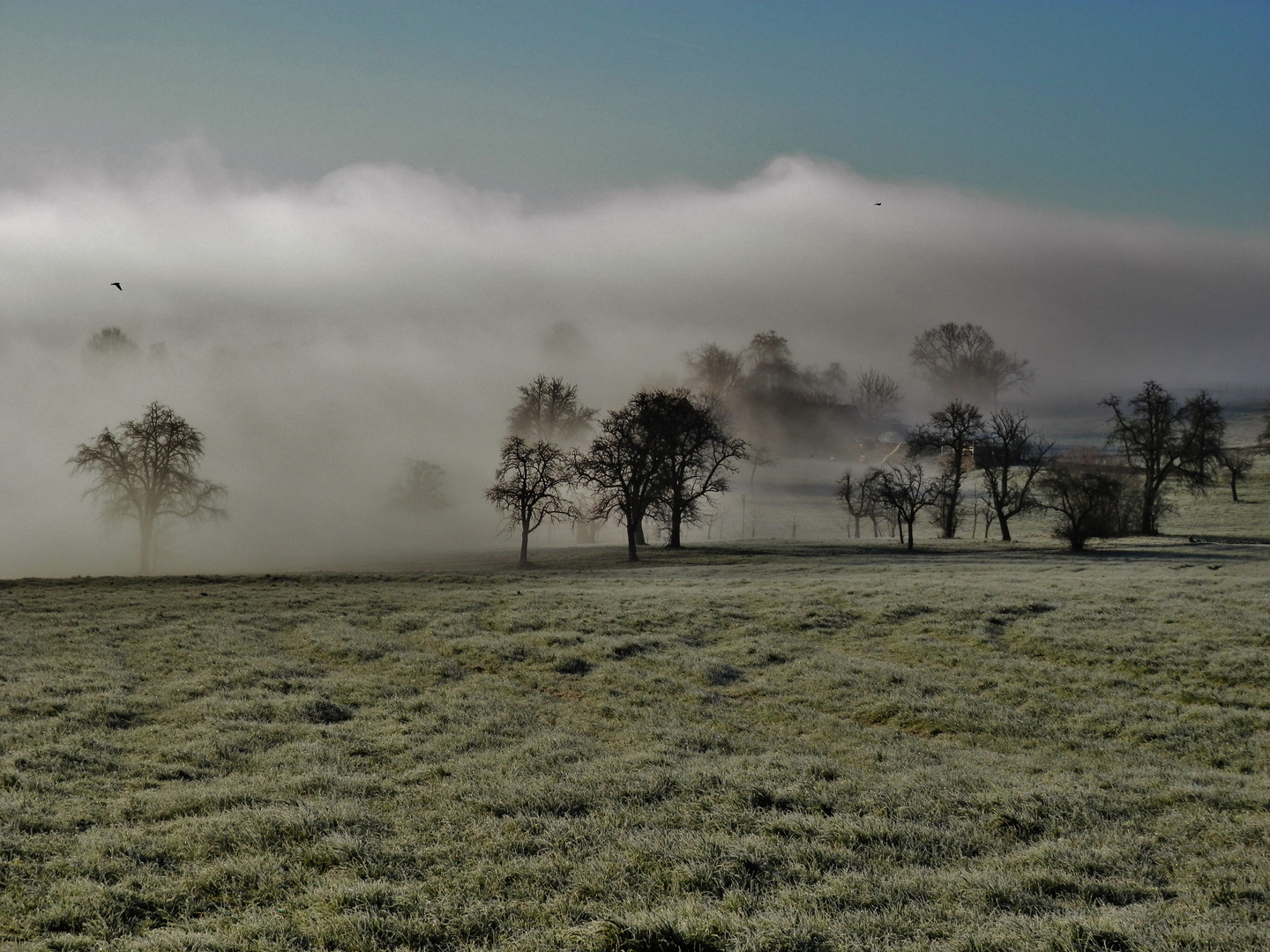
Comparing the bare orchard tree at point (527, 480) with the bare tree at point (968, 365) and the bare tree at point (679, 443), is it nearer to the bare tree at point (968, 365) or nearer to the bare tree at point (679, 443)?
the bare tree at point (679, 443)

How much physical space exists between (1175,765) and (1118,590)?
71.1ft

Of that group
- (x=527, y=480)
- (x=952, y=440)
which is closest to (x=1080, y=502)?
(x=952, y=440)

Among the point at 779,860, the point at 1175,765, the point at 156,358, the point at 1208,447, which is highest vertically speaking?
the point at 156,358

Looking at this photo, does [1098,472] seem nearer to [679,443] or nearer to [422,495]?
[679,443]

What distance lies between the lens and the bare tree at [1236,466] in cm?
8569

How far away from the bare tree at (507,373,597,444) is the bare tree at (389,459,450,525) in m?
28.0

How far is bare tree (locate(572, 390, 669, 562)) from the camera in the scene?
60.8m

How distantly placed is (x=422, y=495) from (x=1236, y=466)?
91.2 m

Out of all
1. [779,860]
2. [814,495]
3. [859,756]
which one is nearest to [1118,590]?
[859,756]

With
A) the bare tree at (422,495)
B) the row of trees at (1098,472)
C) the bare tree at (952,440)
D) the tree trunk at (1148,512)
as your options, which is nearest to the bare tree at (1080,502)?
the row of trees at (1098,472)

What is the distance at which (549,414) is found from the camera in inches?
3238

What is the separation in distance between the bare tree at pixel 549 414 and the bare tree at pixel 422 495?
27961 millimetres

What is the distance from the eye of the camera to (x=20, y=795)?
34.3ft

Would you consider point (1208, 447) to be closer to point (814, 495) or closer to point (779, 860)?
point (814, 495)
